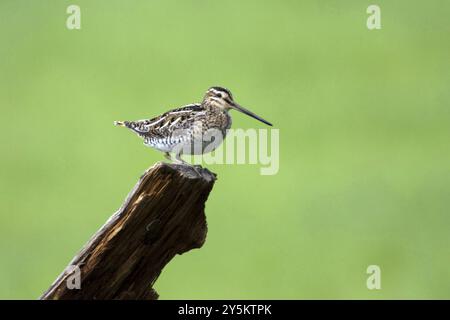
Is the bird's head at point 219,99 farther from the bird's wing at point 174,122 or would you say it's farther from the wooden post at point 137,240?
the wooden post at point 137,240

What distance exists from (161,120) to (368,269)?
233 inches

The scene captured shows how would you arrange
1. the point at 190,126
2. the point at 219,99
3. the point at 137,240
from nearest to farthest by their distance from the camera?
1. the point at 137,240
2. the point at 190,126
3. the point at 219,99

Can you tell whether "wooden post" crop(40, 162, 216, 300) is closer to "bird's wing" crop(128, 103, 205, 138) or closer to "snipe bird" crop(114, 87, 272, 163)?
"snipe bird" crop(114, 87, 272, 163)

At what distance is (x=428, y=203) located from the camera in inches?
525

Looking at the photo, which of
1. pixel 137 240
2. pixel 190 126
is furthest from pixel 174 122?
pixel 137 240

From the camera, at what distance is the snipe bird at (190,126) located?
575 cm

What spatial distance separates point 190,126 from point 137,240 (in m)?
1.48

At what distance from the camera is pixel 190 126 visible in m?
5.80

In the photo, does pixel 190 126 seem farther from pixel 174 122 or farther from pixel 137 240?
pixel 137 240

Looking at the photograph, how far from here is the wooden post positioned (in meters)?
4.44

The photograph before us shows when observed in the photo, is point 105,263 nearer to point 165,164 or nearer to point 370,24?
point 165,164

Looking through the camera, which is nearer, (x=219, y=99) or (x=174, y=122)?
(x=174, y=122)

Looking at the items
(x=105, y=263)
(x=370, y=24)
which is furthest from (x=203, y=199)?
(x=370, y=24)
